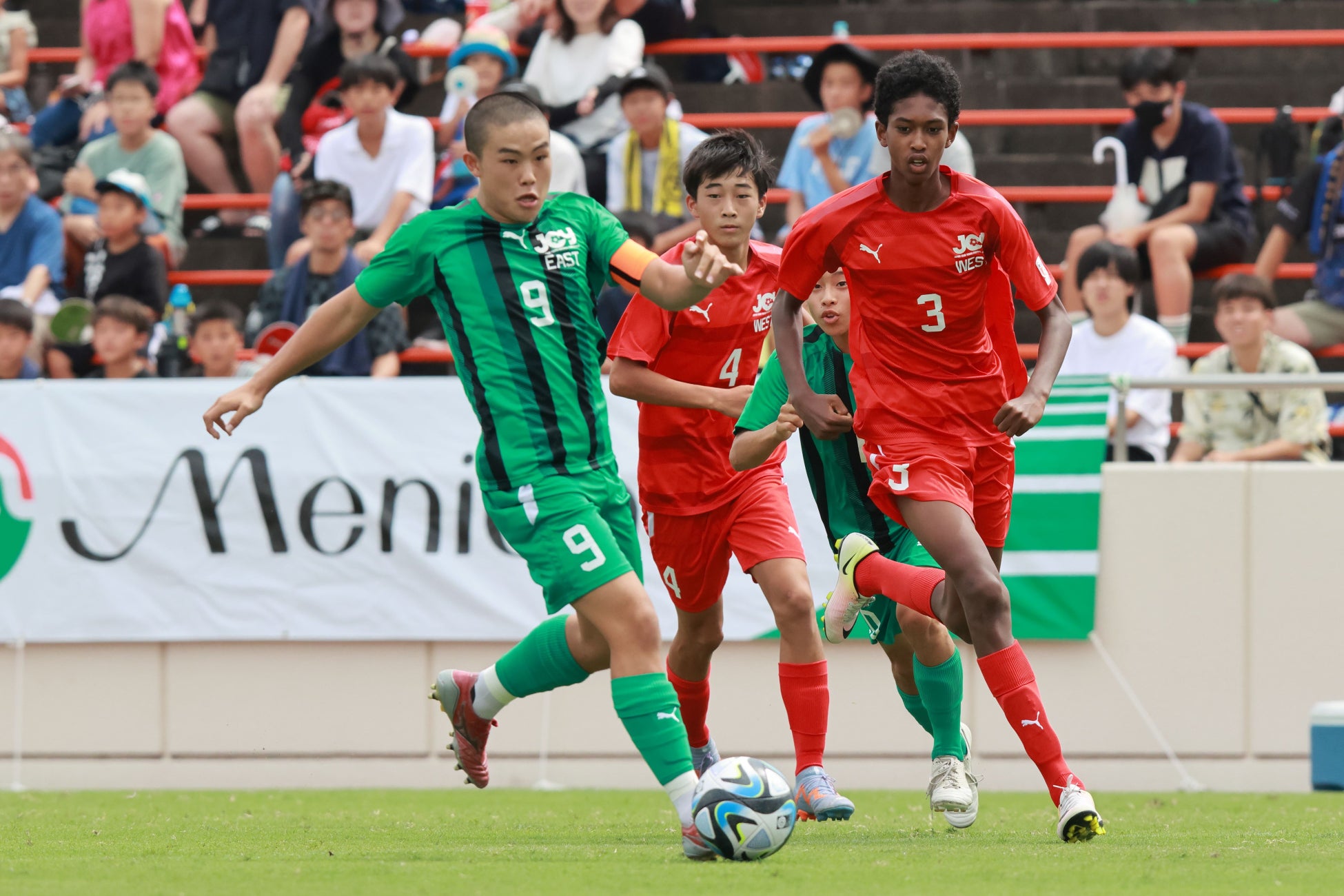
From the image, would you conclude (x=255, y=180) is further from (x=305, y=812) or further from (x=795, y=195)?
(x=305, y=812)

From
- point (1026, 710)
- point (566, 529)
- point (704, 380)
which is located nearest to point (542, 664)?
point (566, 529)

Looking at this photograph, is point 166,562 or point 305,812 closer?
point 305,812

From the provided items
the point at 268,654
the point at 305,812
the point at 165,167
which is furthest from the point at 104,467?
the point at 165,167

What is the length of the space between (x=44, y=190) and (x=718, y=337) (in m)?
8.05

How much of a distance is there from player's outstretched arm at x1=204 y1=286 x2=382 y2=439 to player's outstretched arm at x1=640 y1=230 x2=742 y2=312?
890 mm

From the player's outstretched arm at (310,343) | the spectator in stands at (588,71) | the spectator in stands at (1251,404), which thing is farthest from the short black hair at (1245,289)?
the player's outstretched arm at (310,343)

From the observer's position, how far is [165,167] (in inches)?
472

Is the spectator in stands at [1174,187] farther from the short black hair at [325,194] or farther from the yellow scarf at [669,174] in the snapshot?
the short black hair at [325,194]

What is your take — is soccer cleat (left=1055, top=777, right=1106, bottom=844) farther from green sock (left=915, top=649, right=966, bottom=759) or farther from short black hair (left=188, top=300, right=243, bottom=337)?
short black hair (left=188, top=300, right=243, bottom=337)

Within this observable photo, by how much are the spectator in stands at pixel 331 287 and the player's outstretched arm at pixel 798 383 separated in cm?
449

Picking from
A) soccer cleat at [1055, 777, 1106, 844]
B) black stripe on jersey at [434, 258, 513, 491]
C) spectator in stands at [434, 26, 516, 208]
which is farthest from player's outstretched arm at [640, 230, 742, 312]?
spectator in stands at [434, 26, 516, 208]

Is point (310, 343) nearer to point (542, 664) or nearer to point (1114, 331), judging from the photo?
point (542, 664)

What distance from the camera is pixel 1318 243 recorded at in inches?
406

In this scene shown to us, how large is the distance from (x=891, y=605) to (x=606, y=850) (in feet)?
5.14
